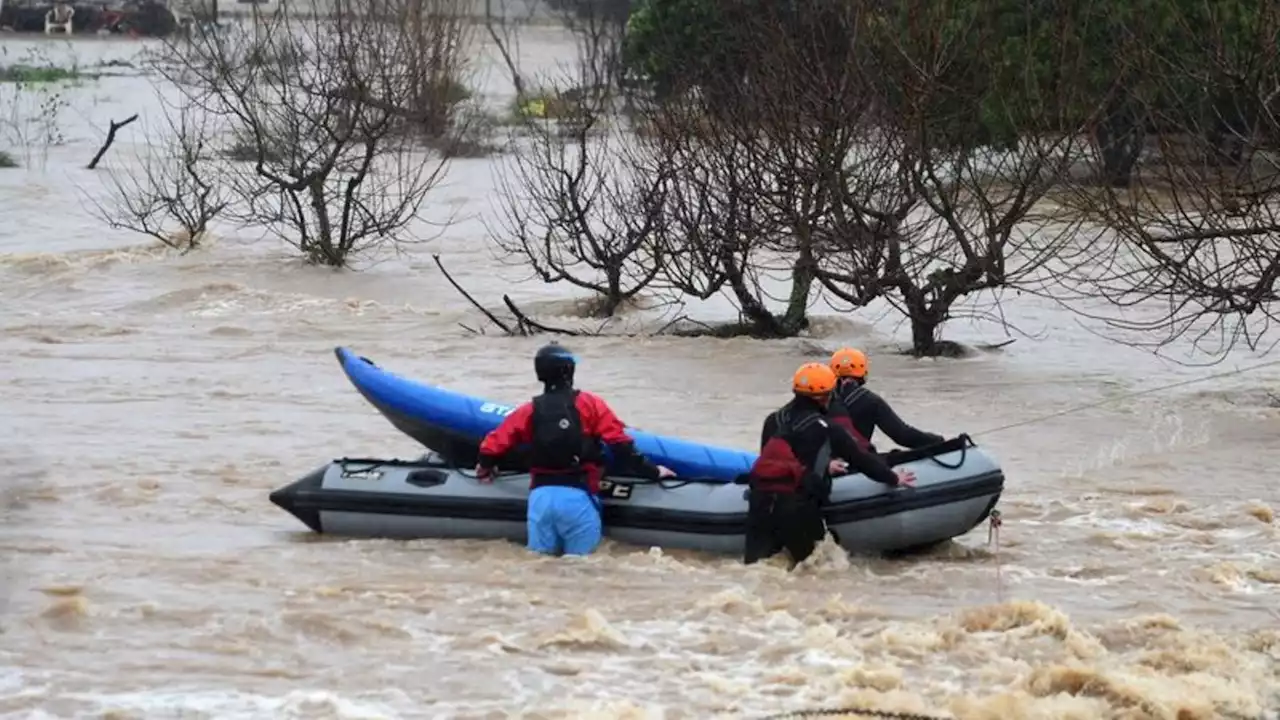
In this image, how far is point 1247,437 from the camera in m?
12.8

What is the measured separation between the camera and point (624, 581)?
28.0 ft

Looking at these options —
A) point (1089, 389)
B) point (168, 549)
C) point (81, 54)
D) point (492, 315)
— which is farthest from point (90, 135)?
point (168, 549)

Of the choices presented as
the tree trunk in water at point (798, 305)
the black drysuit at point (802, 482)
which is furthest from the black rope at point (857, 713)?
the tree trunk in water at point (798, 305)

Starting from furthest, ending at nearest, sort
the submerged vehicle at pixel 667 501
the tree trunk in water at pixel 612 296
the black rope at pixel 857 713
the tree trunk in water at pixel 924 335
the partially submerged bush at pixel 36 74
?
the partially submerged bush at pixel 36 74
the tree trunk in water at pixel 612 296
the tree trunk in water at pixel 924 335
the submerged vehicle at pixel 667 501
the black rope at pixel 857 713

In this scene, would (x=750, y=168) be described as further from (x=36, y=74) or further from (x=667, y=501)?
(x=36, y=74)

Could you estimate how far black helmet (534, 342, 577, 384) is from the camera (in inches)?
350

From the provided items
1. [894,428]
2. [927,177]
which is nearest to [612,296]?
[927,177]

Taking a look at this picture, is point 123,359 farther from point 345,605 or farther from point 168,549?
point 345,605

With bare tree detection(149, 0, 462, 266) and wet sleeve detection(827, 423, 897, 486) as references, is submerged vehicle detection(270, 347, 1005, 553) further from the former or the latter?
bare tree detection(149, 0, 462, 266)

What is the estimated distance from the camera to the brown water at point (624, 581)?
6.87 m

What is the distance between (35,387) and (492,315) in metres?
5.20

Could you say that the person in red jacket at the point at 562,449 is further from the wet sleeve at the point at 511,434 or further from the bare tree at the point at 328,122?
the bare tree at the point at 328,122

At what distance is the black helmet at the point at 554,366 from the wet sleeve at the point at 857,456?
129 centimetres

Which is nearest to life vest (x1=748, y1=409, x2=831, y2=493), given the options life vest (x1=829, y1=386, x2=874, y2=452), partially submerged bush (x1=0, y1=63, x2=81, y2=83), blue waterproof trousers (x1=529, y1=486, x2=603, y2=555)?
life vest (x1=829, y1=386, x2=874, y2=452)
